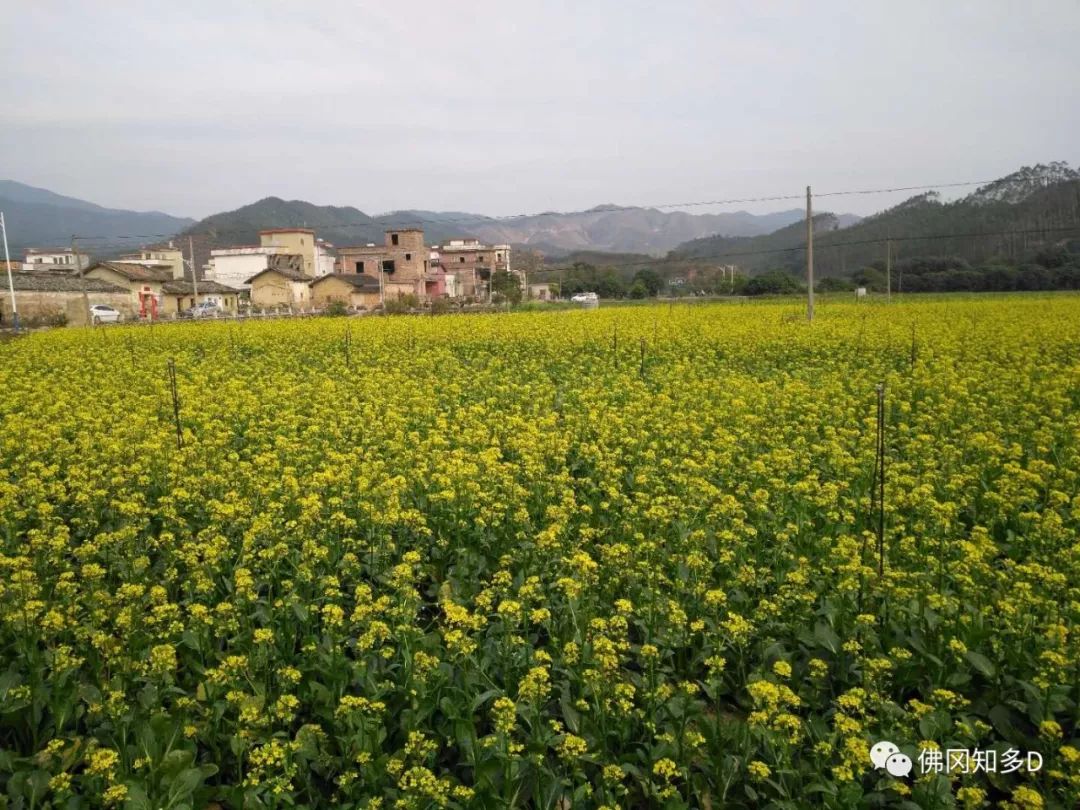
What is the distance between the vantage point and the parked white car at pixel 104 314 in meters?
38.1

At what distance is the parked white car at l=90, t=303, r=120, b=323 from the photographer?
38.1 meters

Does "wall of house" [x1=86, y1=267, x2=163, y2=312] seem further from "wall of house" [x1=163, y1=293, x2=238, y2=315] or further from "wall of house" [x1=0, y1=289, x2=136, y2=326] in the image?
"wall of house" [x1=0, y1=289, x2=136, y2=326]

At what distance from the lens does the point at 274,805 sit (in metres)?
2.97

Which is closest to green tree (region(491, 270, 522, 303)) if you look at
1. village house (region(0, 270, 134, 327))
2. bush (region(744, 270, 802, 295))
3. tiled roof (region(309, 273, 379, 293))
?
tiled roof (region(309, 273, 379, 293))

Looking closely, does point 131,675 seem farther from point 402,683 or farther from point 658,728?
point 658,728

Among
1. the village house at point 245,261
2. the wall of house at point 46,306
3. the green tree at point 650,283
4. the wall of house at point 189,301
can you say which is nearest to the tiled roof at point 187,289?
the wall of house at point 189,301

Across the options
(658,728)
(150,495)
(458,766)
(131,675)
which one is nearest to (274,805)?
(458,766)

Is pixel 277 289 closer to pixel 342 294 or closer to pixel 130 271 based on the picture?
pixel 342 294

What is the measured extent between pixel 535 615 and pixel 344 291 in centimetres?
5465

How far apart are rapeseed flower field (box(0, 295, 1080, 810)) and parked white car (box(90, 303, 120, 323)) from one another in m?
34.7

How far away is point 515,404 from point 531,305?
112ft

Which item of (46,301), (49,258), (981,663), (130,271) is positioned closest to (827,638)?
(981,663)

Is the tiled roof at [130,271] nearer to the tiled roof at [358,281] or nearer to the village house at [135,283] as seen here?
the village house at [135,283]

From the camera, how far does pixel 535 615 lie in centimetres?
375
